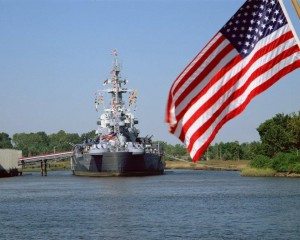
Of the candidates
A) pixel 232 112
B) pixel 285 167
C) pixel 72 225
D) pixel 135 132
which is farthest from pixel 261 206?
pixel 135 132

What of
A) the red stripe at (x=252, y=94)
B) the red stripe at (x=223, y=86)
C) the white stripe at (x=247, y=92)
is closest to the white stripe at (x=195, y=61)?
the red stripe at (x=223, y=86)

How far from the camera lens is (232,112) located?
16828 mm

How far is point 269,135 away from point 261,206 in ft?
314

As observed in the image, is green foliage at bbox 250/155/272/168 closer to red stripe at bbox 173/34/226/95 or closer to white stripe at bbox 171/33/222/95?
red stripe at bbox 173/34/226/95

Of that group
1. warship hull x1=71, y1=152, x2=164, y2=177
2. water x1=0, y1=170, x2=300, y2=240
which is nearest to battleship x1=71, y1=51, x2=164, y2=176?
warship hull x1=71, y1=152, x2=164, y2=177

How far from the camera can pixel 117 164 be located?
463 feet

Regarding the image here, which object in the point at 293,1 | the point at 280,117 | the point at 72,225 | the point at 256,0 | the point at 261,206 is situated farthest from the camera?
the point at 280,117

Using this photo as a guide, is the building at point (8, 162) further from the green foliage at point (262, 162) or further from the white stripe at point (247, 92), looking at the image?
the white stripe at point (247, 92)

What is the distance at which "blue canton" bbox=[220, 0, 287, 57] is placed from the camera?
54.4 ft

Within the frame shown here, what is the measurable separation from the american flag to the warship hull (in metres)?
124

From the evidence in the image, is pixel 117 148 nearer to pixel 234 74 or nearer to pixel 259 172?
pixel 259 172

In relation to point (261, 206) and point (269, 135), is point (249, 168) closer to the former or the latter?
point (269, 135)

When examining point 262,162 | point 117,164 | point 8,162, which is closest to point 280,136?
point 262,162

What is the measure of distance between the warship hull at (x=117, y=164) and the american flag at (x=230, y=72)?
406 ft
